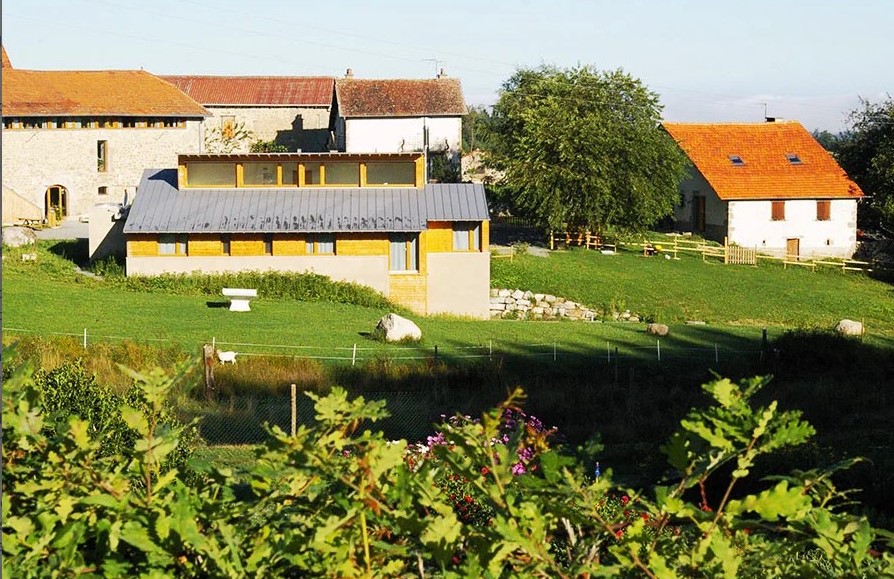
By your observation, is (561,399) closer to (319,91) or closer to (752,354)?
(752,354)

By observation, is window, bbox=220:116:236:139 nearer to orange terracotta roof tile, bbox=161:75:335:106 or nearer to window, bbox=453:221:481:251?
orange terracotta roof tile, bbox=161:75:335:106

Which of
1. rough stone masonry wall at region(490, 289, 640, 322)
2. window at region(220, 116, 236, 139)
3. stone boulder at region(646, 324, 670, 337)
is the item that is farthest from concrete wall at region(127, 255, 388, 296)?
window at region(220, 116, 236, 139)

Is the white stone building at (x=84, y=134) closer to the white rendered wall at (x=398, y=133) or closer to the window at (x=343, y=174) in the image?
the white rendered wall at (x=398, y=133)

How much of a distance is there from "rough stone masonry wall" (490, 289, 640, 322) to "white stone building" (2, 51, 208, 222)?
22168 mm

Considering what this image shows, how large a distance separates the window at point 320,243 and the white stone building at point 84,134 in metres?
20.1

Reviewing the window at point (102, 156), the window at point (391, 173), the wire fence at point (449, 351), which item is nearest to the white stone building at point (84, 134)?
the window at point (102, 156)

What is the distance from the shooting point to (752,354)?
2625 centimetres

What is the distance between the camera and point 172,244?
3694 centimetres

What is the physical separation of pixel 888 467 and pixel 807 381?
983cm

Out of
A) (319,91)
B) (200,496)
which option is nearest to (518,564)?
(200,496)

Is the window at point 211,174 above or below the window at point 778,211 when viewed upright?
above

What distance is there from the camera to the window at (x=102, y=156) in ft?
183

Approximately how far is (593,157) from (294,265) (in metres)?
17.3

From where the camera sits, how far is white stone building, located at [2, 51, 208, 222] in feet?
177
